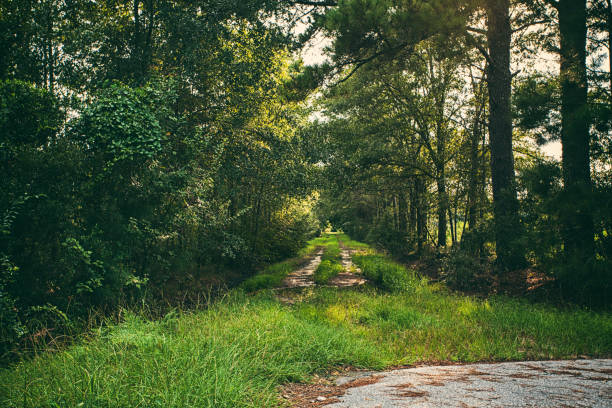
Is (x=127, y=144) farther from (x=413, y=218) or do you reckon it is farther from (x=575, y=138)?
(x=413, y=218)

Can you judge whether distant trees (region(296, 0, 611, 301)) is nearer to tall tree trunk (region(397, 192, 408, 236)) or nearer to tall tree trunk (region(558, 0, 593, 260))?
tall tree trunk (region(558, 0, 593, 260))

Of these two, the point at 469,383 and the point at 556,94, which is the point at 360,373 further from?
the point at 556,94

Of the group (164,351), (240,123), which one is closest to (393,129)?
(240,123)

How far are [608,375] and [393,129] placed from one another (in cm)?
1250

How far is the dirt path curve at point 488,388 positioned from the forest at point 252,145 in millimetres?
773

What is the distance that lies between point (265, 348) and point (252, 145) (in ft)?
28.0

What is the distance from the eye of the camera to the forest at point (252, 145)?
229 inches

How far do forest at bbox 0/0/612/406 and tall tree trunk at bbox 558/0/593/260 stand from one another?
1.3 inches

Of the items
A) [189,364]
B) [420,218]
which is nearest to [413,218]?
[420,218]

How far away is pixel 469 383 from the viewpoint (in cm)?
277

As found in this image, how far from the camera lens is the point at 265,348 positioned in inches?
140

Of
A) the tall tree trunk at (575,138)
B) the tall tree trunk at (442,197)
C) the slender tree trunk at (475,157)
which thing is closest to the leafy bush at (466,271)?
the slender tree trunk at (475,157)

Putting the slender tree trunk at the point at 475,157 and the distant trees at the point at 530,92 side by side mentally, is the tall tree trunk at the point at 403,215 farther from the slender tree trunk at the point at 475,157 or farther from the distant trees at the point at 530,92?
the distant trees at the point at 530,92

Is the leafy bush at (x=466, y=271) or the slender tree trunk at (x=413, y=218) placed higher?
the slender tree trunk at (x=413, y=218)
